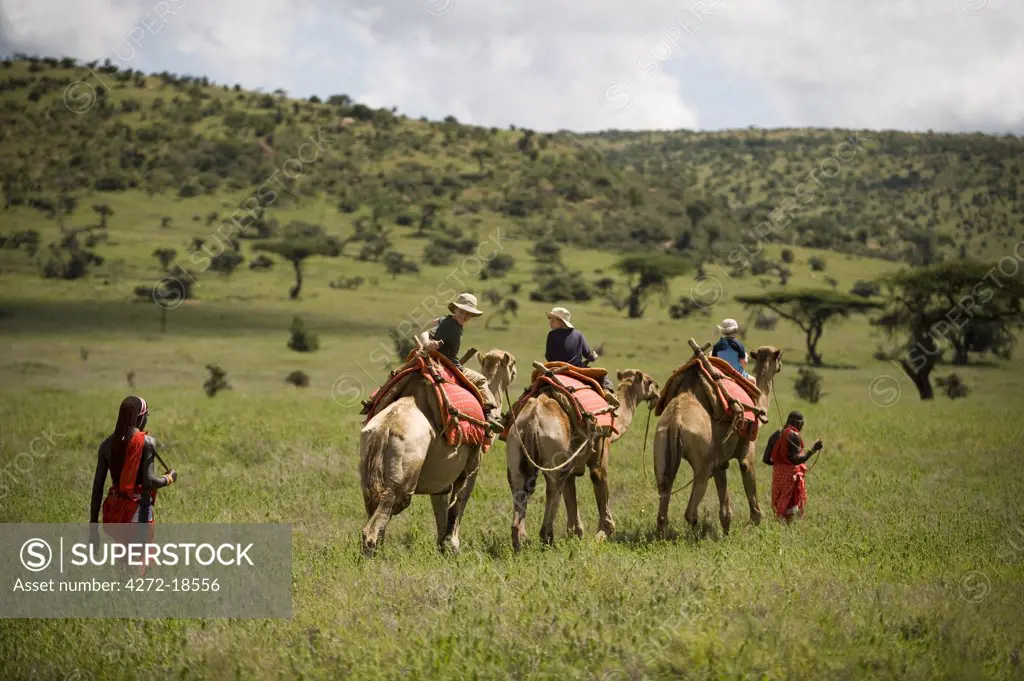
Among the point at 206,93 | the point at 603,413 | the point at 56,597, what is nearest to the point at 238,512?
the point at 56,597

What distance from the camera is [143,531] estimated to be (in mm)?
8969

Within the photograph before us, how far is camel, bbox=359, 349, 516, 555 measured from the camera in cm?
947

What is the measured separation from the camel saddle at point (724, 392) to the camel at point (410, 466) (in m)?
2.63

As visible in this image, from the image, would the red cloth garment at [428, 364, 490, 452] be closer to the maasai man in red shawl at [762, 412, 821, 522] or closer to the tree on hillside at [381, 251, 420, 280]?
the maasai man in red shawl at [762, 412, 821, 522]

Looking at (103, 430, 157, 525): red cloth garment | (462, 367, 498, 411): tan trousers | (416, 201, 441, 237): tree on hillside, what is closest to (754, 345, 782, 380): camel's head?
(462, 367, 498, 411): tan trousers

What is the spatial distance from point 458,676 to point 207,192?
8967 cm

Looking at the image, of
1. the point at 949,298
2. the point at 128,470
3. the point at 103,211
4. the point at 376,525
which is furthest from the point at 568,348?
the point at 103,211

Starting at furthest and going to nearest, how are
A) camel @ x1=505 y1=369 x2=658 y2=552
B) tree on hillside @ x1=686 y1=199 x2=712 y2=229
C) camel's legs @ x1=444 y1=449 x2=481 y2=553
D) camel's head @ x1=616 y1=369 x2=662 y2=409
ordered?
tree on hillside @ x1=686 y1=199 x2=712 y2=229
camel's head @ x1=616 y1=369 x2=662 y2=409
camel's legs @ x1=444 y1=449 x2=481 y2=553
camel @ x1=505 y1=369 x2=658 y2=552

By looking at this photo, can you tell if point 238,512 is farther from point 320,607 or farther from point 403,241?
point 403,241

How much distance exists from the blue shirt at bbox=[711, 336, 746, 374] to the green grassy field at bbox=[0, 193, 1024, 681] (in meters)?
2.10

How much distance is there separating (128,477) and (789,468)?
780 centimetres

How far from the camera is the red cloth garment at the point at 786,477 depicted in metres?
12.7

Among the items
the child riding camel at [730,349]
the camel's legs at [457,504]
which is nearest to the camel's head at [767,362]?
the child riding camel at [730,349]

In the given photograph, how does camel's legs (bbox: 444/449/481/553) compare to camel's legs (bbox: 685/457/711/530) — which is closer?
camel's legs (bbox: 444/449/481/553)
